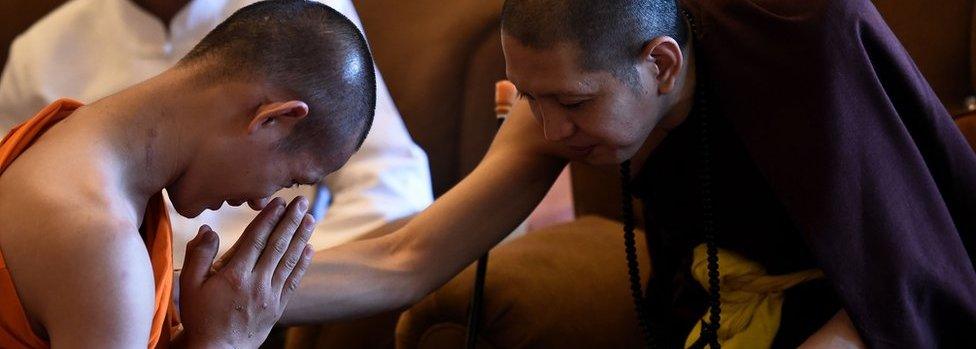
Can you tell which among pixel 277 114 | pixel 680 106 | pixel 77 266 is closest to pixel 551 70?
pixel 680 106

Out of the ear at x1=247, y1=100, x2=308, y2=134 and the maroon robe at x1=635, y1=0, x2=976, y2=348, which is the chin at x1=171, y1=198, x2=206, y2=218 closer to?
the ear at x1=247, y1=100, x2=308, y2=134

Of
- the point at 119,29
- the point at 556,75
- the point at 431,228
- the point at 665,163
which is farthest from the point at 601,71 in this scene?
the point at 119,29

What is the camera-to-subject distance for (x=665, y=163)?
1.71 meters

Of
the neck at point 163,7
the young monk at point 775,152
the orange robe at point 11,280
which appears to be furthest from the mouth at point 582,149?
the neck at point 163,7

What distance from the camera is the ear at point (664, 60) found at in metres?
1.50

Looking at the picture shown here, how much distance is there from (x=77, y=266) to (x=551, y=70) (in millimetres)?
563

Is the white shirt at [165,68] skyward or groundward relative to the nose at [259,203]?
groundward

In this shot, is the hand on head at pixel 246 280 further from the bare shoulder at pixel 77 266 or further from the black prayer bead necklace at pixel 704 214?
the black prayer bead necklace at pixel 704 214

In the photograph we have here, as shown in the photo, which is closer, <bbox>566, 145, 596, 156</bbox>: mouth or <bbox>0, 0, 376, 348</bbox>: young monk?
<bbox>0, 0, 376, 348</bbox>: young monk

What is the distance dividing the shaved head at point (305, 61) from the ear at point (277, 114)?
2 centimetres

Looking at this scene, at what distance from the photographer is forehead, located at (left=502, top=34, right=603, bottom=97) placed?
4.84 ft

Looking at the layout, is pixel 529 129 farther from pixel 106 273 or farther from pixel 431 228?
pixel 106 273

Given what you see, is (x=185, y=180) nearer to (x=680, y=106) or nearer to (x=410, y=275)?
(x=410, y=275)

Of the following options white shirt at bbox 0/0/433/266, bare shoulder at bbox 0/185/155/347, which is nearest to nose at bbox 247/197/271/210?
bare shoulder at bbox 0/185/155/347
